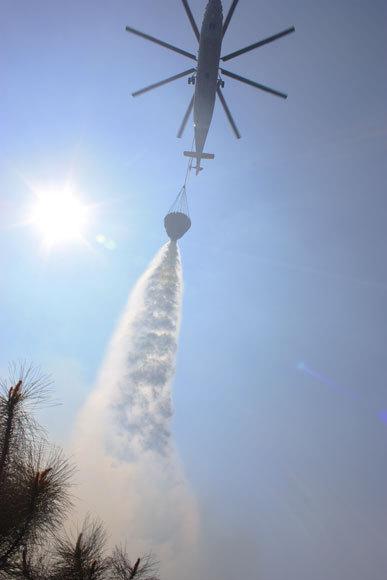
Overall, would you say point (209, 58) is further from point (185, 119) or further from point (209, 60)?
point (185, 119)

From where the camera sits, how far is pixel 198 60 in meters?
19.9

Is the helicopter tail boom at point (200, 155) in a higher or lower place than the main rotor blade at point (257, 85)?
higher

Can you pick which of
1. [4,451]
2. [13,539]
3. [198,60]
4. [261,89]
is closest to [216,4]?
[198,60]

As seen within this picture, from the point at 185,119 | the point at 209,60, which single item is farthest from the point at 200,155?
the point at 209,60

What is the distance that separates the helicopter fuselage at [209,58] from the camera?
19234 mm

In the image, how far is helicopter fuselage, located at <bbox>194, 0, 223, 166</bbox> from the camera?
19234mm

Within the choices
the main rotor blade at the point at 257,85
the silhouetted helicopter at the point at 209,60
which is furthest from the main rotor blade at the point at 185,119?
the main rotor blade at the point at 257,85

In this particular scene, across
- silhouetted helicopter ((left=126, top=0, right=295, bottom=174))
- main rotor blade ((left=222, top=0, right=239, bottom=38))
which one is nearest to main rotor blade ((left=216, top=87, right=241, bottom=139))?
silhouetted helicopter ((left=126, top=0, right=295, bottom=174))

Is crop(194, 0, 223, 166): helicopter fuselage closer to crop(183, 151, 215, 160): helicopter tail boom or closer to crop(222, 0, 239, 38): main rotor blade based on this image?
crop(222, 0, 239, 38): main rotor blade

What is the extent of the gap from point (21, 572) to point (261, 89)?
24909mm

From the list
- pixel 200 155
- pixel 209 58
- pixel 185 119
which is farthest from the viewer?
pixel 200 155

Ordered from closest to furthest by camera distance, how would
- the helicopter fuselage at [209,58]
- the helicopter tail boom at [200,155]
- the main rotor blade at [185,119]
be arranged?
the helicopter fuselage at [209,58] < the main rotor blade at [185,119] < the helicopter tail boom at [200,155]

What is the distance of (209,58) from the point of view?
63.8 feet

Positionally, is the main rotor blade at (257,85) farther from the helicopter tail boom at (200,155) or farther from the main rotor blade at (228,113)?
the helicopter tail boom at (200,155)
